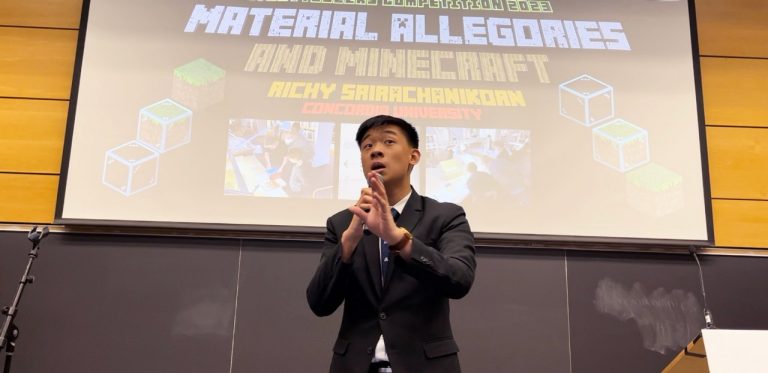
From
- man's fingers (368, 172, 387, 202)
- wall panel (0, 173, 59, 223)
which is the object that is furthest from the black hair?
wall panel (0, 173, 59, 223)

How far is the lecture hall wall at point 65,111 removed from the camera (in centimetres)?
349

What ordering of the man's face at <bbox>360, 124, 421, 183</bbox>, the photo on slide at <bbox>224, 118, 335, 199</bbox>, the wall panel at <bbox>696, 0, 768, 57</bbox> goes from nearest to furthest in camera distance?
the man's face at <bbox>360, 124, 421, 183</bbox> < the photo on slide at <bbox>224, 118, 335, 199</bbox> < the wall panel at <bbox>696, 0, 768, 57</bbox>

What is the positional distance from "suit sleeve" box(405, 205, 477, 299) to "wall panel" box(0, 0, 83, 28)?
9.67ft

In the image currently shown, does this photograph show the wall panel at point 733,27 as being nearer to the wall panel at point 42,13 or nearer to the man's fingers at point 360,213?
the man's fingers at point 360,213

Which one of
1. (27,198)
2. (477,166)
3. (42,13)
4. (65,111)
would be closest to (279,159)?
(477,166)

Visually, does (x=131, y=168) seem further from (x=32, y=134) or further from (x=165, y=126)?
(x=32, y=134)

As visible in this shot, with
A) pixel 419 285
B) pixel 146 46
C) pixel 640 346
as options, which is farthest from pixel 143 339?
pixel 640 346

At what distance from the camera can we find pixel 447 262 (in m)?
1.54

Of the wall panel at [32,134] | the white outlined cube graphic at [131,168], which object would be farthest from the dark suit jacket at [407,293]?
the wall panel at [32,134]

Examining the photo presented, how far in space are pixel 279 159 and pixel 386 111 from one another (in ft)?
2.04

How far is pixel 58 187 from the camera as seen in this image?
11.1 ft

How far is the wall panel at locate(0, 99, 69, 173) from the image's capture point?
3.50 metres

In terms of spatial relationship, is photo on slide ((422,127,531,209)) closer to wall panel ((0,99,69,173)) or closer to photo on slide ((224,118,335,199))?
photo on slide ((224,118,335,199))

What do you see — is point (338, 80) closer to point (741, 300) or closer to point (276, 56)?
point (276, 56)
